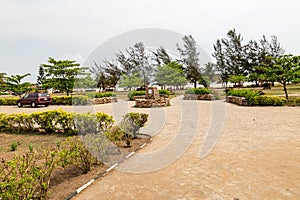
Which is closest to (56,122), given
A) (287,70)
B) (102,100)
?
(102,100)

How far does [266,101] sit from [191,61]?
2929 centimetres

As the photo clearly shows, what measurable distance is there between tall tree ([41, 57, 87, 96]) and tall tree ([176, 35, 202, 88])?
22764mm

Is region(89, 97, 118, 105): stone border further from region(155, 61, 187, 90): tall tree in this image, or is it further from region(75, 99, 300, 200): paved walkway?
region(75, 99, 300, 200): paved walkway

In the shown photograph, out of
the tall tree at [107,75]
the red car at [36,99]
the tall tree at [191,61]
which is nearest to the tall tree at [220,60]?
the tall tree at [191,61]

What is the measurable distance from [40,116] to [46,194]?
5473mm

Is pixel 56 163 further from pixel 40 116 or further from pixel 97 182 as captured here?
pixel 40 116

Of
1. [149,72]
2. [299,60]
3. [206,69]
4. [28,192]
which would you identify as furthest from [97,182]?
[206,69]

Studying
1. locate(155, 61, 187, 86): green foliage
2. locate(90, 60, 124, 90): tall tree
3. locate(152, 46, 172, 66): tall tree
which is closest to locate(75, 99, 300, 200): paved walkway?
locate(155, 61, 187, 86): green foliage

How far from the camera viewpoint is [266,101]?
599 inches

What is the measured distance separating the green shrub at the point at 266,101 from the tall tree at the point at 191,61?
89.1 ft

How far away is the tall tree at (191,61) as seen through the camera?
139 ft

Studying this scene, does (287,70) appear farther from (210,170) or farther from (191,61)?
(191,61)

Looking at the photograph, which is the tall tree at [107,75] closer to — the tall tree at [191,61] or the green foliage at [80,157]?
the tall tree at [191,61]

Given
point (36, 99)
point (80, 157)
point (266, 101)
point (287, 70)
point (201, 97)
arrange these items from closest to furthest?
point (80, 157) < point (266, 101) < point (287, 70) < point (36, 99) < point (201, 97)
